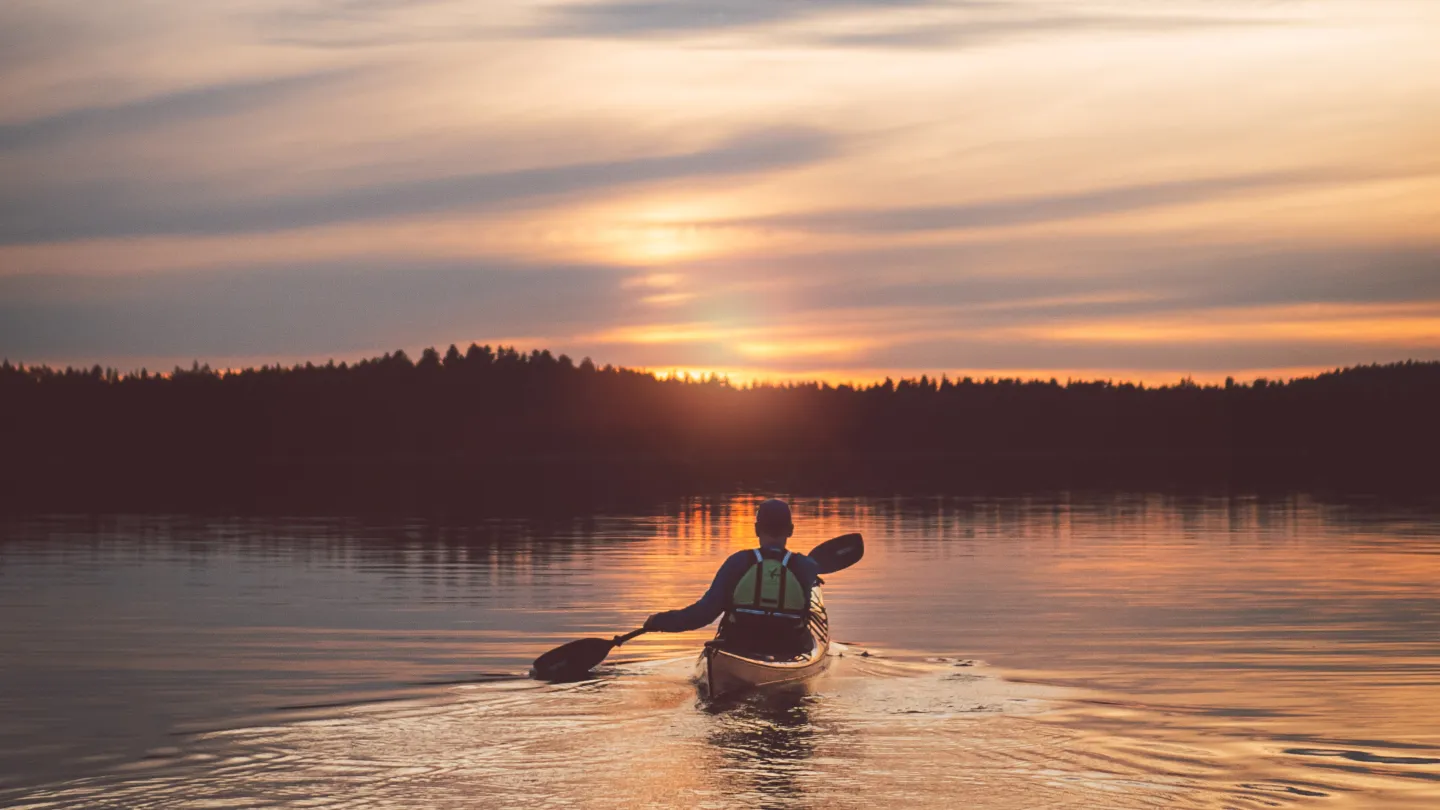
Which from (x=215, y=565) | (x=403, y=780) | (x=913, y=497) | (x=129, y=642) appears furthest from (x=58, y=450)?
(x=403, y=780)

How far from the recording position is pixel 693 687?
17703mm

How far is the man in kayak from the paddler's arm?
0.01 metres

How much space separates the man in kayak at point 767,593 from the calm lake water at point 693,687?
0.74 m

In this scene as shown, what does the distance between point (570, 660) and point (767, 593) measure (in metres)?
2.86

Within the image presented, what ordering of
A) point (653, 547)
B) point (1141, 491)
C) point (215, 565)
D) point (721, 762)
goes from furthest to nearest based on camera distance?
1. point (1141, 491)
2. point (653, 547)
3. point (215, 565)
4. point (721, 762)

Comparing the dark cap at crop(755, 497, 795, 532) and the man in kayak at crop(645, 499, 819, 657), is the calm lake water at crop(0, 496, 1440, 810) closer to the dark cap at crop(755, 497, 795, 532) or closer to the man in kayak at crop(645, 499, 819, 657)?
the man in kayak at crop(645, 499, 819, 657)

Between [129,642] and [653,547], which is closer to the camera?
[129,642]

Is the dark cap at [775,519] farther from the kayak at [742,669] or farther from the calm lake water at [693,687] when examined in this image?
the calm lake water at [693,687]

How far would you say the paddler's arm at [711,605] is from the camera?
58.0ft

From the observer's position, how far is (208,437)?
638ft

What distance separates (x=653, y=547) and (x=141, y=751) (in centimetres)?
2689

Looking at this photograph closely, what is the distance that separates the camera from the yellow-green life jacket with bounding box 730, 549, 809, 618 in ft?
57.3

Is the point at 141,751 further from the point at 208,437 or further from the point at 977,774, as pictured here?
the point at 208,437

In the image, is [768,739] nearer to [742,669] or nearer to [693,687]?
[742,669]
